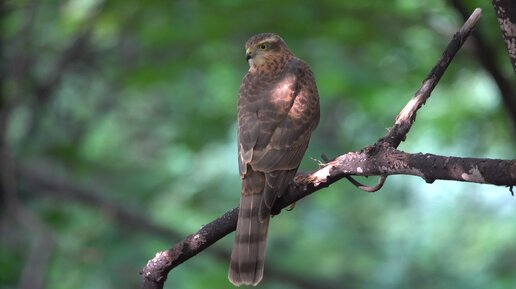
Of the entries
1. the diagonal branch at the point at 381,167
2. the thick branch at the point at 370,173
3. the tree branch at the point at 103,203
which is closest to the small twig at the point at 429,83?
the diagonal branch at the point at 381,167

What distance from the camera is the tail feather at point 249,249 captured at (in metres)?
3.80

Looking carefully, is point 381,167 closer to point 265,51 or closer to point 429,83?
point 429,83

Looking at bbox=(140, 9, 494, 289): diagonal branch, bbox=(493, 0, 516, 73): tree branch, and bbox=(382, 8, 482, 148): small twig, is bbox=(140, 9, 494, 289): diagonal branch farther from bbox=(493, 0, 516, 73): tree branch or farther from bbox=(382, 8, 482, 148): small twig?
bbox=(493, 0, 516, 73): tree branch

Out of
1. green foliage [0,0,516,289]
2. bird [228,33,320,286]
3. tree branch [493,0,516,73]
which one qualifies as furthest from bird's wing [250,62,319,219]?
green foliage [0,0,516,289]

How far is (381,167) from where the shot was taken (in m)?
2.87

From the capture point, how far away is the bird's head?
4.97 m

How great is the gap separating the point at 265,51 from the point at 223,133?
303 centimetres

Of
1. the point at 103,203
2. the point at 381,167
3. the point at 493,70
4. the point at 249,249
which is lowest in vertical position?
the point at 381,167

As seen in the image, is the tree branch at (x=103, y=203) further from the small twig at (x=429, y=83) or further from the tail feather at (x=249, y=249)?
the small twig at (x=429, y=83)

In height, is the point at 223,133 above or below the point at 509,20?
above

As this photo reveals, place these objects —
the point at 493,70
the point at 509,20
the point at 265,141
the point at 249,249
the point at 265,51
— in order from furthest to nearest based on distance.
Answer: the point at 493,70
the point at 265,51
the point at 265,141
the point at 249,249
the point at 509,20

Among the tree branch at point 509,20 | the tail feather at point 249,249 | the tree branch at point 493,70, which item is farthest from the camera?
the tree branch at point 493,70

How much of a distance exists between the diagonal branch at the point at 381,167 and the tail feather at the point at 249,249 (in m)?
0.30

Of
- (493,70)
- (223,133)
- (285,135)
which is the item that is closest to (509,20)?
(285,135)
